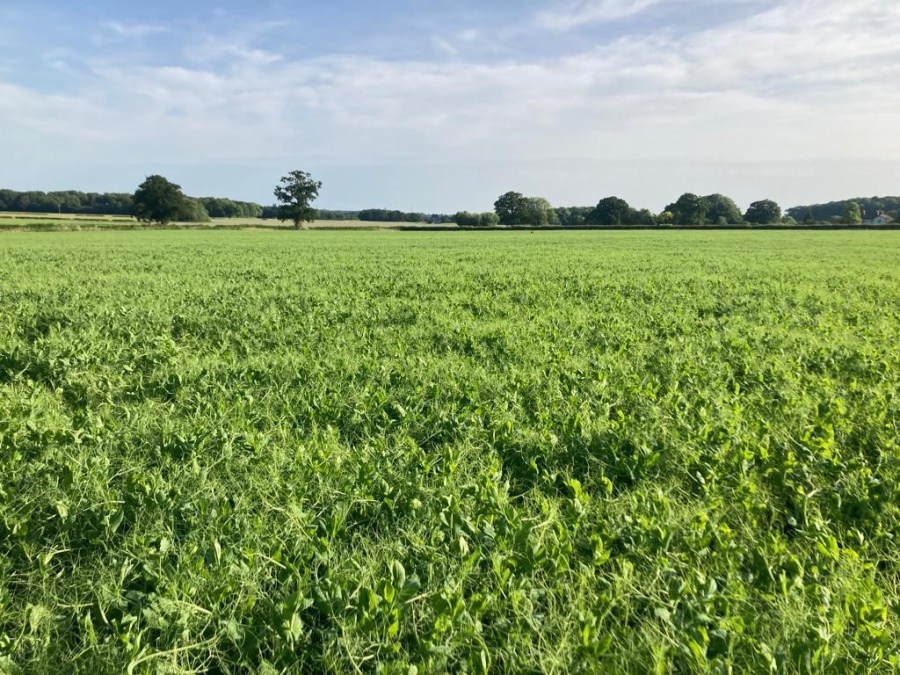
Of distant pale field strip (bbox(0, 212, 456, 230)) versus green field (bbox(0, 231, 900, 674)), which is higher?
distant pale field strip (bbox(0, 212, 456, 230))

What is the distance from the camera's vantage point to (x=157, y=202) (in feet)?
362

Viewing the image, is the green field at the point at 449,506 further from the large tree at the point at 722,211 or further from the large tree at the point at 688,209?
the large tree at the point at 722,211

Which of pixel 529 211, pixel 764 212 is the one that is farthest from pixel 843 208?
pixel 529 211

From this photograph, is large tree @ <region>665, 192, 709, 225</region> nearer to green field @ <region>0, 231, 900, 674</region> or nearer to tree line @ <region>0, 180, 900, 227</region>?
tree line @ <region>0, 180, 900, 227</region>

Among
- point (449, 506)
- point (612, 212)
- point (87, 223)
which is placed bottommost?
point (449, 506)

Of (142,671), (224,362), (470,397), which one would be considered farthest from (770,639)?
(224,362)

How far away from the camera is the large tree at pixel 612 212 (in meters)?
122

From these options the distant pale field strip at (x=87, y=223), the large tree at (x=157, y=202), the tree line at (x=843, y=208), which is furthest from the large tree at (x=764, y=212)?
the large tree at (x=157, y=202)

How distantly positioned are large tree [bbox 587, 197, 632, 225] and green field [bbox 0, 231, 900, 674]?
402 feet

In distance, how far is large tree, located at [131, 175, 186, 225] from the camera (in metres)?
111

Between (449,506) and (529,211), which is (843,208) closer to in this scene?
(529,211)

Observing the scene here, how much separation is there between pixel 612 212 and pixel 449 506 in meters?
129

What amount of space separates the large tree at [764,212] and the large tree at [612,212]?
42.6 meters

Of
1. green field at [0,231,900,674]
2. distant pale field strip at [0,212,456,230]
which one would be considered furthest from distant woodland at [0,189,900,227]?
green field at [0,231,900,674]
